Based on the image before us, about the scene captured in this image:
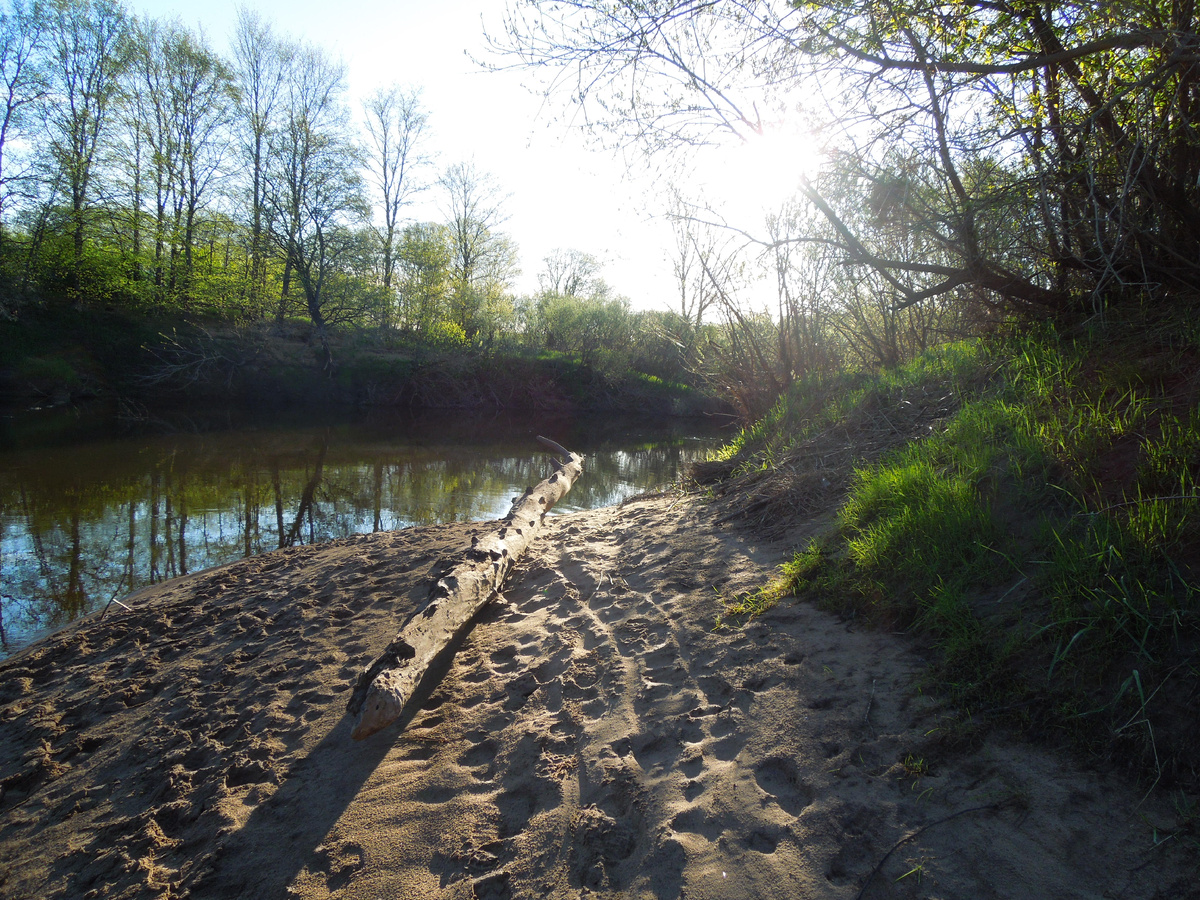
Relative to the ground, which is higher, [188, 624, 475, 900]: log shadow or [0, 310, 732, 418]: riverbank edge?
[0, 310, 732, 418]: riverbank edge

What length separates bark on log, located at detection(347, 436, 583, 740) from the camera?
118 inches

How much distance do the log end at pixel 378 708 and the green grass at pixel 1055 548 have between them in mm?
2069

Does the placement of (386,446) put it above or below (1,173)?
below

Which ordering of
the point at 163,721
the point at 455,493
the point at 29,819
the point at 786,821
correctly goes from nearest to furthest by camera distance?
the point at 786,821
the point at 29,819
the point at 163,721
the point at 455,493

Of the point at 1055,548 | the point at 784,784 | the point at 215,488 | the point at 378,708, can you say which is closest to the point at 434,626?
the point at 378,708

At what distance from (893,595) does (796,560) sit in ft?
2.58

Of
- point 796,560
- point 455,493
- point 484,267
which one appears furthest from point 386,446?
point 484,267

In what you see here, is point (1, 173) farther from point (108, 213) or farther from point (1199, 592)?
point (1199, 592)

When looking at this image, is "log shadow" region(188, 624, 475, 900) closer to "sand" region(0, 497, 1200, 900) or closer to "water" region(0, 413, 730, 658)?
"sand" region(0, 497, 1200, 900)

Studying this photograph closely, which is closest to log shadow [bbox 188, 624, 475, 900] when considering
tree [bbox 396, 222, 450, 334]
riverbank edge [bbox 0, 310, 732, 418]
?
riverbank edge [bbox 0, 310, 732, 418]

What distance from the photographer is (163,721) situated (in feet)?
11.5

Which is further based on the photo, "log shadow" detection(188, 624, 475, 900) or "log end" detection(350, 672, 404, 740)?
"log end" detection(350, 672, 404, 740)

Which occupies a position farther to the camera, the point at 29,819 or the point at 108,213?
the point at 108,213

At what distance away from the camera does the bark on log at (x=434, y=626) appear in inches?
118
